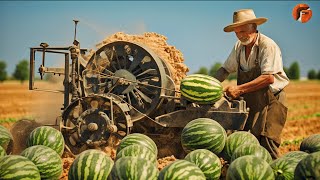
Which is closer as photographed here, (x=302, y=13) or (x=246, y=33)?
(x=246, y=33)

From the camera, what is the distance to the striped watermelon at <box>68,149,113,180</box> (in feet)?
16.7

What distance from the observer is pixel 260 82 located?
7246 mm

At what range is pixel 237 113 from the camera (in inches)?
286

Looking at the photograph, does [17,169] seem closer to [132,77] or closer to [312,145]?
[132,77]

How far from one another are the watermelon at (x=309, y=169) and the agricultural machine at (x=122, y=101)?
8.34ft

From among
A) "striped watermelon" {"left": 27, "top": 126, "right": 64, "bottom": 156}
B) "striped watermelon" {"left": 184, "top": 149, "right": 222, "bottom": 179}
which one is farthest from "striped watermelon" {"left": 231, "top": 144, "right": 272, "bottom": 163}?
"striped watermelon" {"left": 27, "top": 126, "right": 64, "bottom": 156}

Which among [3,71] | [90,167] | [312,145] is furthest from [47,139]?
[3,71]

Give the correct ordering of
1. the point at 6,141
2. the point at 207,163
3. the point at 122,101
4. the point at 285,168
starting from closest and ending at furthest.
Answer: the point at 285,168 < the point at 207,163 < the point at 6,141 < the point at 122,101

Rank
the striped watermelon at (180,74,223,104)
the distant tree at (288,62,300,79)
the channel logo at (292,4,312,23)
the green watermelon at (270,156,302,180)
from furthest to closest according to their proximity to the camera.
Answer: the distant tree at (288,62,300,79)
the channel logo at (292,4,312,23)
the striped watermelon at (180,74,223,104)
the green watermelon at (270,156,302,180)

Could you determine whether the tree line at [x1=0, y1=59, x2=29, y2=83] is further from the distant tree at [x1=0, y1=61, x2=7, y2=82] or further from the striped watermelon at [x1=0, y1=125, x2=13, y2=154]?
the striped watermelon at [x1=0, y1=125, x2=13, y2=154]

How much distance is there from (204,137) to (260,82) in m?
1.51

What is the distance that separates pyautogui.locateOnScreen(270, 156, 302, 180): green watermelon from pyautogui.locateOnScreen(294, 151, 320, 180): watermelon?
1.20 ft

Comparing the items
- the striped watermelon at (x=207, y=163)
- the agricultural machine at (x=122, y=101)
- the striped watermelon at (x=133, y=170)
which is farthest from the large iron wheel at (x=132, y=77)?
the striped watermelon at (x=133, y=170)

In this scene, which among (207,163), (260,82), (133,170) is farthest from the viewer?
(260,82)
